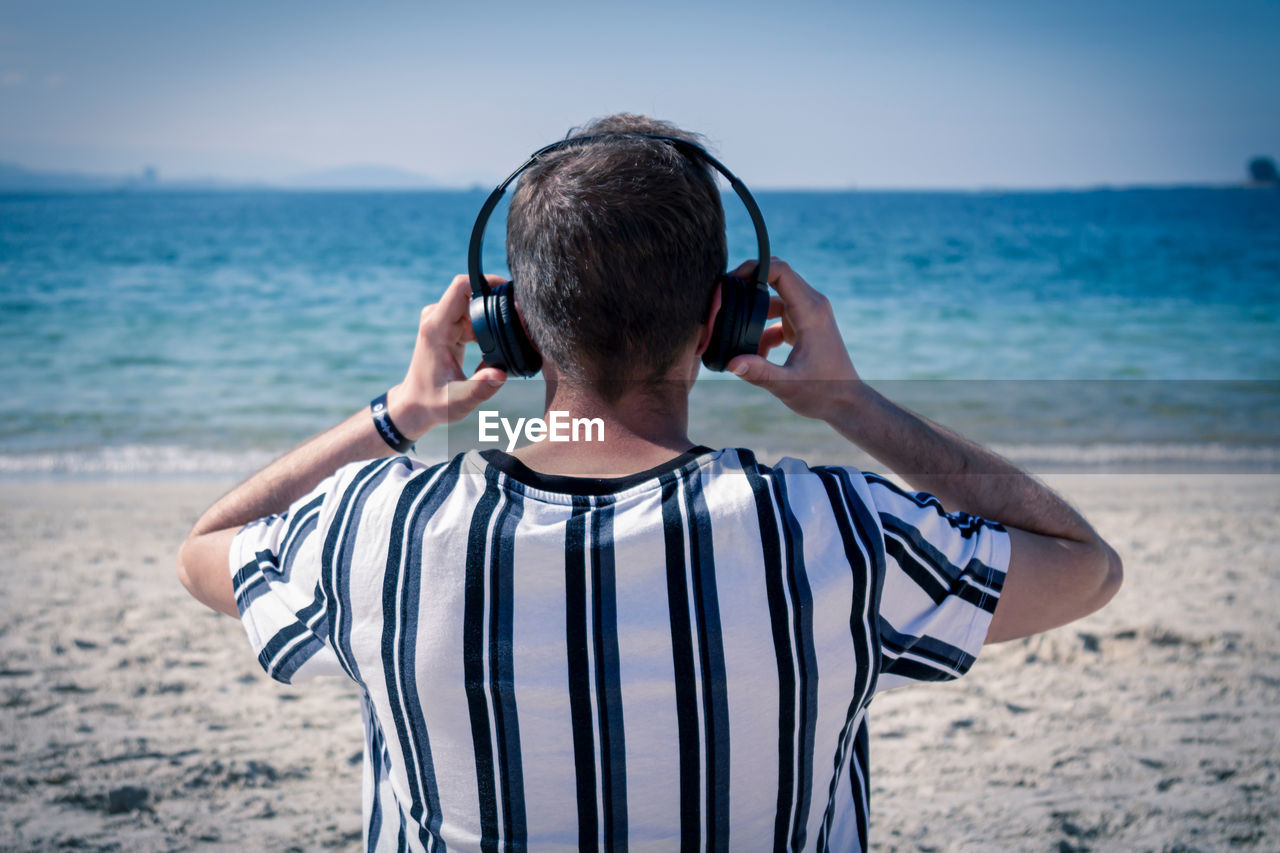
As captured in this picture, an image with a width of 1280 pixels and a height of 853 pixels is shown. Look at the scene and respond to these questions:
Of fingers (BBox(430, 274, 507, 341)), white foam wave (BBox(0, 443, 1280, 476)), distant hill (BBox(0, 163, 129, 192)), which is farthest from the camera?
distant hill (BBox(0, 163, 129, 192))

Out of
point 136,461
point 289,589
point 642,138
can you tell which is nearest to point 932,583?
point 642,138

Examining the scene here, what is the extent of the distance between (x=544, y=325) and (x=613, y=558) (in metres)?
0.40

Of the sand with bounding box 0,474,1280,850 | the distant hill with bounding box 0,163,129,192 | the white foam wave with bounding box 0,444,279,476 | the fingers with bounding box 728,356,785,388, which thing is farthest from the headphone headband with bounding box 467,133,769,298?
the distant hill with bounding box 0,163,129,192

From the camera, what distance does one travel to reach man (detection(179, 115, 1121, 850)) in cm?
112

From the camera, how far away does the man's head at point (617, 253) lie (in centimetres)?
123

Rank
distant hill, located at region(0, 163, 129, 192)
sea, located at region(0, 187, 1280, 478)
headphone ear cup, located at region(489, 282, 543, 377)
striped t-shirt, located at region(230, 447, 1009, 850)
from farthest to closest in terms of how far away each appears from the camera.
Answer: distant hill, located at region(0, 163, 129, 192), sea, located at region(0, 187, 1280, 478), headphone ear cup, located at region(489, 282, 543, 377), striped t-shirt, located at region(230, 447, 1009, 850)

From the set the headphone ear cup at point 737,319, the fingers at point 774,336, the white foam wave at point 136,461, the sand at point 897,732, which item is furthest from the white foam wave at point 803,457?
the headphone ear cup at point 737,319

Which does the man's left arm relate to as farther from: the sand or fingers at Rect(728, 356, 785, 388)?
the sand

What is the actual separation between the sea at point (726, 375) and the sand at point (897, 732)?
1611 millimetres

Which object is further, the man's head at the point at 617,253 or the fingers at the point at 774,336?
the fingers at the point at 774,336

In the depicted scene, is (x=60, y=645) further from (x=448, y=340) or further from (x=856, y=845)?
(x=856, y=845)

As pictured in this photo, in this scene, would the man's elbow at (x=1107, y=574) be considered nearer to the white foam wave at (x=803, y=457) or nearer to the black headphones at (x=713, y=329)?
the black headphones at (x=713, y=329)

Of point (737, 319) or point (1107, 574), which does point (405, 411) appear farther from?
point (1107, 574)

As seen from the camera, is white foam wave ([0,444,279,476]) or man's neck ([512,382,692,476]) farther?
white foam wave ([0,444,279,476])
